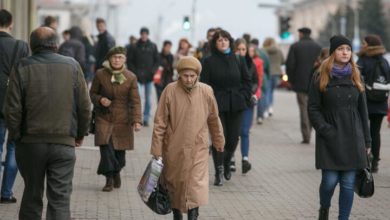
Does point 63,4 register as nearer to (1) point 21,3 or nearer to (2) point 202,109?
(1) point 21,3

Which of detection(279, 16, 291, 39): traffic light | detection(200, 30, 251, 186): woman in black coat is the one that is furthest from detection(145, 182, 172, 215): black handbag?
detection(279, 16, 291, 39): traffic light

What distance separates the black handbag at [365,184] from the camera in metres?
9.59

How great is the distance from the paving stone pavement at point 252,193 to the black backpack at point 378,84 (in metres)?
1.01

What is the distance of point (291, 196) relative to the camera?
41.4ft

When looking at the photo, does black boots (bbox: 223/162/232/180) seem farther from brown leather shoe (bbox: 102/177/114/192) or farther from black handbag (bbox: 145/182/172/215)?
black handbag (bbox: 145/182/172/215)

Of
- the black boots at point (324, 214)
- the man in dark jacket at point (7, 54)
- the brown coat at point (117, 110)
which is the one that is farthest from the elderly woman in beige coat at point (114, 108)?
the black boots at point (324, 214)

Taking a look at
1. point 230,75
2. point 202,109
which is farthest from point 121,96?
point 202,109

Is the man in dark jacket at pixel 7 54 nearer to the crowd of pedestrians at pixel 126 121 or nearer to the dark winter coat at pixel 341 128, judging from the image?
the crowd of pedestrians at pixel 126 121

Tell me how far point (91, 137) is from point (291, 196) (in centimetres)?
733

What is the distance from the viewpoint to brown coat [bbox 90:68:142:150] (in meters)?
12.3

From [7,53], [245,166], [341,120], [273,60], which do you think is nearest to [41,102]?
[7,53]

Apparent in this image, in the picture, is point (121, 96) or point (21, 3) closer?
point (121, 96)

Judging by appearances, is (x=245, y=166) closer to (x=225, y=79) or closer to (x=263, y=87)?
(x=225, y=79)

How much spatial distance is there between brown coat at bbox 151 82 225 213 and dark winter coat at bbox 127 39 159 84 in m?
12.1
